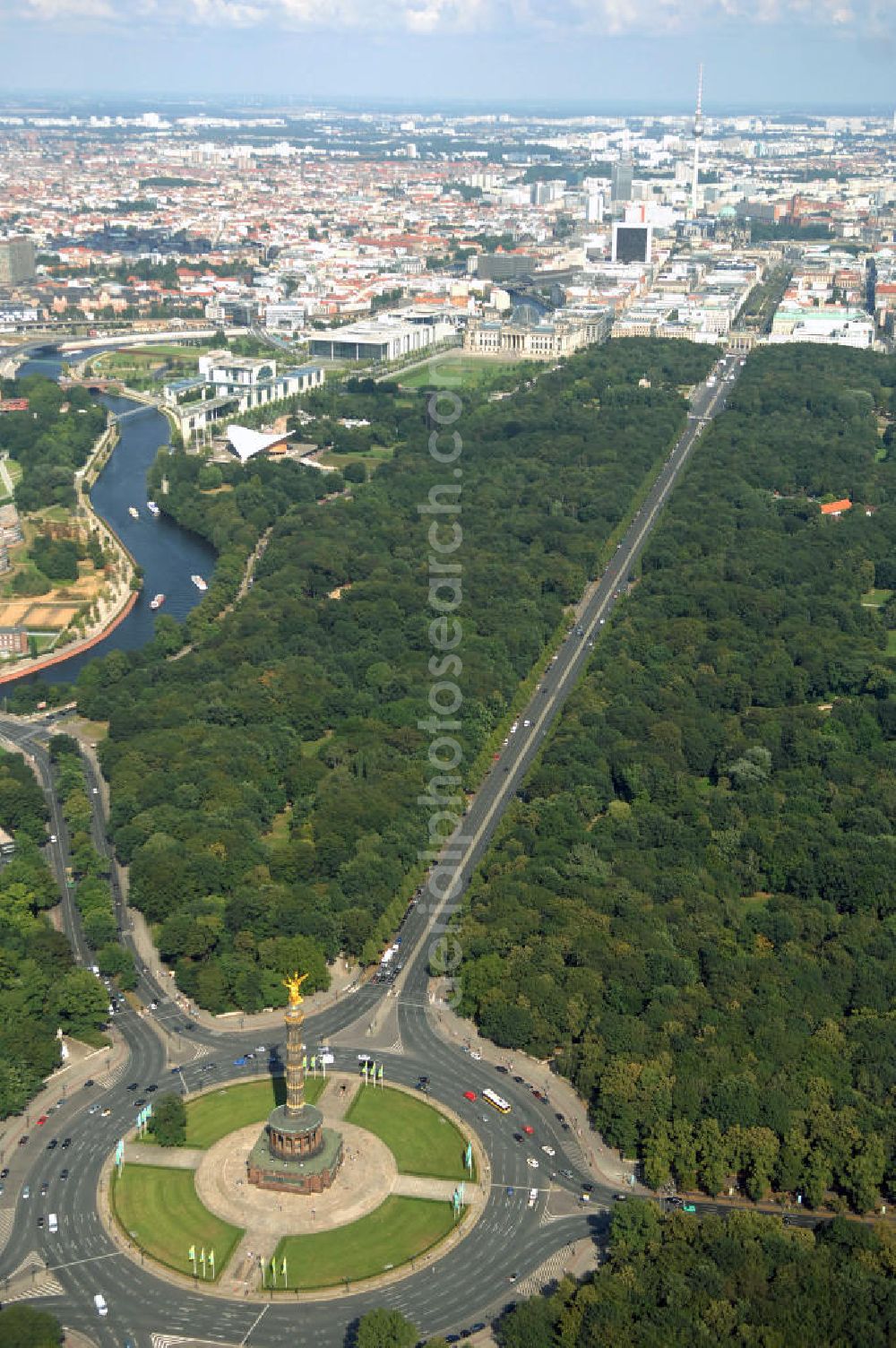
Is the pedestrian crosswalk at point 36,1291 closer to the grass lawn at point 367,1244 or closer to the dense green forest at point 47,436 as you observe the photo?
the grass lawn at point 367,1244

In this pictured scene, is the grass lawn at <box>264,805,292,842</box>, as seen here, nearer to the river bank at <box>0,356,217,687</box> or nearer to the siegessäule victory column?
the siegessäule victory column

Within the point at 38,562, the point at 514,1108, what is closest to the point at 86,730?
the point at 38,562

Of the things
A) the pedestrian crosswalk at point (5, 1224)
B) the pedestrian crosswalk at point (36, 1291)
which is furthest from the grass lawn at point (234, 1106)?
the pedestrian crosswalk at point (36, 1291)

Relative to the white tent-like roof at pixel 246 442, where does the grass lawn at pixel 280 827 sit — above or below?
above

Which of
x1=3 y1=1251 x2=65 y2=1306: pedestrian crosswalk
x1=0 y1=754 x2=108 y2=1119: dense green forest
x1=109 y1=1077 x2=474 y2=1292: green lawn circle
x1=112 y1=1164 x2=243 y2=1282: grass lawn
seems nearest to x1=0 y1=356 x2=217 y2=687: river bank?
x1=0 y1=754 x2=108 y2=1119: dense green forest

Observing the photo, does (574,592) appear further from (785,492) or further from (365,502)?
(785,492)

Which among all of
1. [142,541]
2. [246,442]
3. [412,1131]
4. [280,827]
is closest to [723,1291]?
[412,1131]
